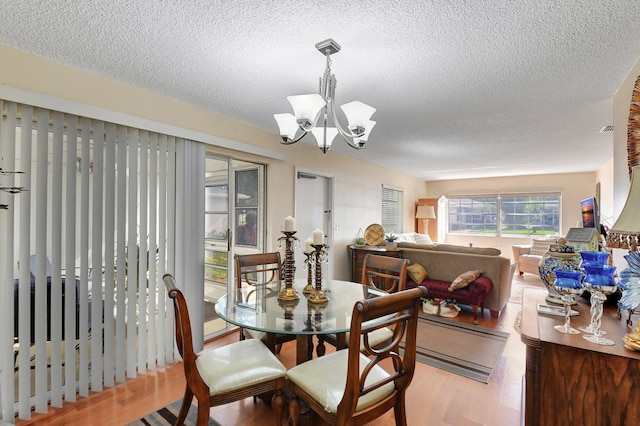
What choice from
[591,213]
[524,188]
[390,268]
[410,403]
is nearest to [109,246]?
[390,268]

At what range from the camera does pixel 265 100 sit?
2557mm

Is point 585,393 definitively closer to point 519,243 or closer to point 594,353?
point 594,353

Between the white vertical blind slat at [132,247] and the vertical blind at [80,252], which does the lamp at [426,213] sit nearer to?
the vertical blind at [80,252]

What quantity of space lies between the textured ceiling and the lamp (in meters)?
4.38

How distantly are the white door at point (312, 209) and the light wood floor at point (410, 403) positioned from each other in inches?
78.0

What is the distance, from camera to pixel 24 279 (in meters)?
1.81

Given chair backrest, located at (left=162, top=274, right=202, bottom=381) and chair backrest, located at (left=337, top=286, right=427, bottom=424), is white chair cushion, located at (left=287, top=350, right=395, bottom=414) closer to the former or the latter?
chair backrest, located at (left=337, top=286, right=427, bottom=424)

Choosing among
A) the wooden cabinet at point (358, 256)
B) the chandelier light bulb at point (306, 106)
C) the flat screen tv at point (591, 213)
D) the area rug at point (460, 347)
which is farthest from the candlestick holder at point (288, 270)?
the wooden cabinet at point (358, 256)

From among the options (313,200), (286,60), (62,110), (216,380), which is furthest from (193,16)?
(313,200)

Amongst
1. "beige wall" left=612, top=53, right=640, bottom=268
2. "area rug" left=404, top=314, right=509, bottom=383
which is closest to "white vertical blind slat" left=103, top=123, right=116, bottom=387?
"area rug" left=404, top=314, right=509, bottom=383

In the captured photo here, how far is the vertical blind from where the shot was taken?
5.95ft

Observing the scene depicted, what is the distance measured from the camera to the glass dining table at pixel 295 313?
155 cm

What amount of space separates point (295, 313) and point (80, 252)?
1.60 meters

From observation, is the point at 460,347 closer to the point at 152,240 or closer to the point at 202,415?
the point at 202,415
